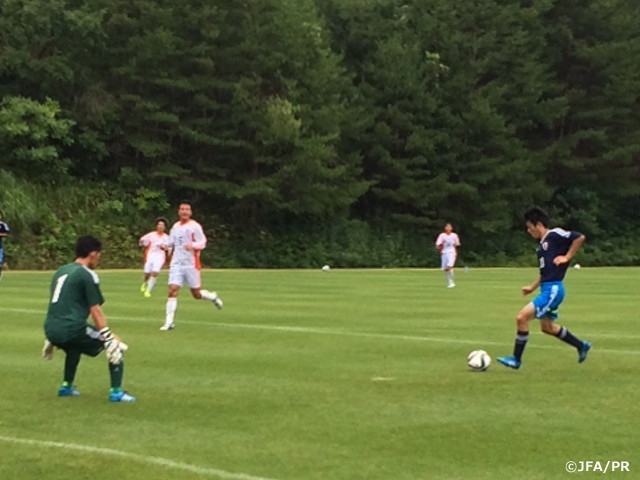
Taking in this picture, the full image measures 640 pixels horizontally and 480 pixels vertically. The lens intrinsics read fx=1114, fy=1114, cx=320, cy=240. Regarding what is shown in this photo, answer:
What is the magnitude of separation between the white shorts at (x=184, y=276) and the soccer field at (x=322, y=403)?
2.35ft

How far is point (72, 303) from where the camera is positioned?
10297mm

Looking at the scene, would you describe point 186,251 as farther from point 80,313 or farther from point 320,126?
point 320,126

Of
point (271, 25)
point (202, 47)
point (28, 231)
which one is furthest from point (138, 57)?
point (28, 231)

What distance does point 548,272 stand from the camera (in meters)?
13.2

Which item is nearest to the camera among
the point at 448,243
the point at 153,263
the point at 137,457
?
the point at 137,457

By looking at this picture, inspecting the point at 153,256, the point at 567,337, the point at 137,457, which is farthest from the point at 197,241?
the point at 137,457

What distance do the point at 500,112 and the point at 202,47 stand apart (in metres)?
18.7

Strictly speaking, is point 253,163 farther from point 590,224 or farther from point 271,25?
point 590,224

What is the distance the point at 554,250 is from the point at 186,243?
8173mm

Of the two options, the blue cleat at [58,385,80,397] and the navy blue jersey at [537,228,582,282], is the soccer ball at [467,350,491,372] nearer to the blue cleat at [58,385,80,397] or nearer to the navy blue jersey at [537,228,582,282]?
the navy blue jersey at [537,228,582,282]

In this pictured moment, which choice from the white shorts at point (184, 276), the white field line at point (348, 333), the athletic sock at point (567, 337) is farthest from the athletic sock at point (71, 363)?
the white shorts at point (184, 276)

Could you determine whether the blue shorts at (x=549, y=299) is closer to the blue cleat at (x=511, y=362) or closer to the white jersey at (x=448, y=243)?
the blue cleat at (x=511, y=362)

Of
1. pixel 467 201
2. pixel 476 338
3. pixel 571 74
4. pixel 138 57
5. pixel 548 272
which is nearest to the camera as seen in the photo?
pixel 548 272

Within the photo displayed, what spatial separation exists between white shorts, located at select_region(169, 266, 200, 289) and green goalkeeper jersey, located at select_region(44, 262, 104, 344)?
342 inches
